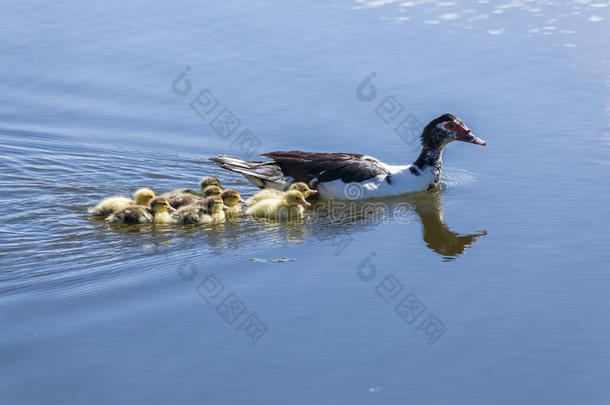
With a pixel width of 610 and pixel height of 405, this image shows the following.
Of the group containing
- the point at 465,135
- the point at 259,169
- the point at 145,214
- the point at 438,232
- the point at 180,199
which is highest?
the point at 465,135

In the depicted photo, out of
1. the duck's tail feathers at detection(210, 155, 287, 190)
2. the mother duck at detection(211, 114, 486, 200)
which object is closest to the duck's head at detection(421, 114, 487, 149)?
the mother duck at detection(211, 114, 486, 200)

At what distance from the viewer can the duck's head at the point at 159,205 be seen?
8133mm

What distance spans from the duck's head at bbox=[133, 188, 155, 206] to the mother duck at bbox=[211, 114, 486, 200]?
0.96 m

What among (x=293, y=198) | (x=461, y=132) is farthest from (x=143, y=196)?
(x=461, y=132)

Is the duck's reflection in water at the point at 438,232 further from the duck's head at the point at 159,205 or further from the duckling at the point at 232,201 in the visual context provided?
the duck's head at the point at 159,205

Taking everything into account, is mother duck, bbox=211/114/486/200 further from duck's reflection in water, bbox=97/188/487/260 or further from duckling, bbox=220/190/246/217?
duckling, bbox=220/190/246/217

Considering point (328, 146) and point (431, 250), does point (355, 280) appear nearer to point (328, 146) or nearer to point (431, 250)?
point (431, 250)

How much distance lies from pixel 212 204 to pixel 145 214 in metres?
0.65

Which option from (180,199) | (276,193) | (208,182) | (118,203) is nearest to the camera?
(118,203)

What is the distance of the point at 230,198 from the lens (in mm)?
8516

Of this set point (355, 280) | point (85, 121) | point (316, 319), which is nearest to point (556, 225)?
point (355, 280)

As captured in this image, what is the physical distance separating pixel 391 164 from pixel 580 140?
7.44 feet

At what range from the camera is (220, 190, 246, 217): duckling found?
8.50 metres

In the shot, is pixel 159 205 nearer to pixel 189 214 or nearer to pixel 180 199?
pixel 189 214
